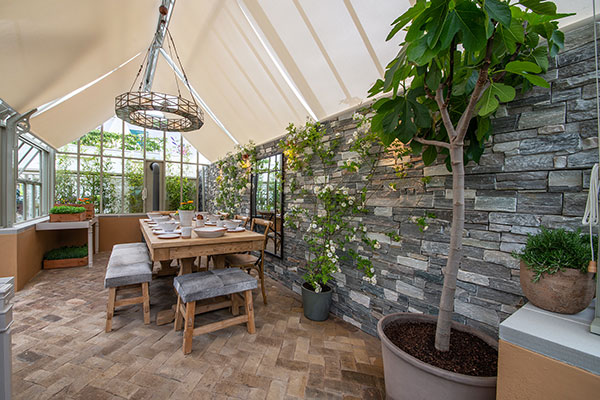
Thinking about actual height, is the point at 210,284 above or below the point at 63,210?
below

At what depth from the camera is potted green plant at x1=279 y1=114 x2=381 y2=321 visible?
2156 millimetres

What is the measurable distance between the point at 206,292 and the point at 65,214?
152 inches

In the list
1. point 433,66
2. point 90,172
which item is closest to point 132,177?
point 90,172

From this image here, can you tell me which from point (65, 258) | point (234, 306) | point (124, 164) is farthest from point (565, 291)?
point (124, 164)

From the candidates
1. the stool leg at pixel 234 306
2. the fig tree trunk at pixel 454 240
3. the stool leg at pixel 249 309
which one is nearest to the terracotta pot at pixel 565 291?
the fig tree trunk at pixel 454 240

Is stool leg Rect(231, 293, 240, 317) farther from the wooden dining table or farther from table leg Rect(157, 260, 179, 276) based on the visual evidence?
table leg Rect(157, 260, 179, 276)

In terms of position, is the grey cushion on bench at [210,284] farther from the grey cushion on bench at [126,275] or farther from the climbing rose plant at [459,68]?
the climbing rose plant at [459,68]

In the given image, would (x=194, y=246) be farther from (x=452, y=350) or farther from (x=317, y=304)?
(x=452, y=350)

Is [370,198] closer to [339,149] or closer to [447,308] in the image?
[339,149]

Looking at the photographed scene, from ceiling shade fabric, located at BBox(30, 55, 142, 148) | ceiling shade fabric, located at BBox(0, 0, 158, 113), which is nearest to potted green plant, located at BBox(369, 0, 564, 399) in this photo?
ceiling shade fabric, located at BBox(0, 0, 158, 113)

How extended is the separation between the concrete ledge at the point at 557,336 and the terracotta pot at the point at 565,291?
36mm

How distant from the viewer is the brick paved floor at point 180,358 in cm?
146

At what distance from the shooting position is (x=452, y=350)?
3.93 ft

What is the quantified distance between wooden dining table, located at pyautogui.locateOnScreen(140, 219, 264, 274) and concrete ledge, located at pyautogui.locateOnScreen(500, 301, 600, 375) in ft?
6.28
